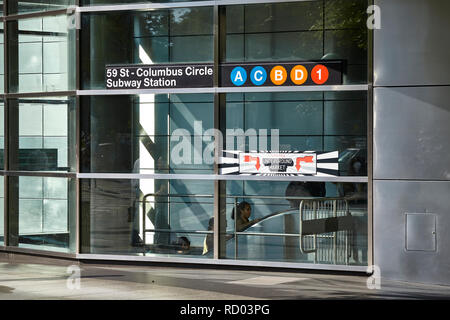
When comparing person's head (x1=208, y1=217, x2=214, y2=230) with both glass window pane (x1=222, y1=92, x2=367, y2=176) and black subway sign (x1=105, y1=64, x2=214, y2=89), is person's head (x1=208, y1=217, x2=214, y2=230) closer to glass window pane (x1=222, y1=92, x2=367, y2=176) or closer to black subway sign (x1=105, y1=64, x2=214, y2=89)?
glass window pane (x1=222, y1=92, x2=367, y2=176)

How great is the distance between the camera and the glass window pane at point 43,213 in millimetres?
13344

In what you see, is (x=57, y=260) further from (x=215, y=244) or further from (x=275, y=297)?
(x=275, y=297)

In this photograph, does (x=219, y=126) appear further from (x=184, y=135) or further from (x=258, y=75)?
(x=258, y=75)

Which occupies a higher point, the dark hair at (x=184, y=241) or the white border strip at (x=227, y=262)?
the dark hair at (x=184, y=241)

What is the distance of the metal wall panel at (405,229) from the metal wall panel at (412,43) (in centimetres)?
139

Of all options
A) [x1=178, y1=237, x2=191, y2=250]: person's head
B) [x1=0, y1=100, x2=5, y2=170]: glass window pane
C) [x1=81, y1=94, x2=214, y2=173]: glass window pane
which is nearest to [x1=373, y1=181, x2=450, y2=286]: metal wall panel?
[x1=81, y1=94, x2=214, y2=173]: glass window pane

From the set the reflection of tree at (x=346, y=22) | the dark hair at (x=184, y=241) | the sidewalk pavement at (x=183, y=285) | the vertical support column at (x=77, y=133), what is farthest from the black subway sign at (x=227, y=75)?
the sidewalk pavement at (x=183, y=285)

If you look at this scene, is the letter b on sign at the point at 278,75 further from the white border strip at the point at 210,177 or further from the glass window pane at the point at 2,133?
the glass window pane at the point at 2,133

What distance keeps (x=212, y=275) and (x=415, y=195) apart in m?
2.98

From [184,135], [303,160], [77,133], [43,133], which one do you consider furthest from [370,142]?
[43,133]

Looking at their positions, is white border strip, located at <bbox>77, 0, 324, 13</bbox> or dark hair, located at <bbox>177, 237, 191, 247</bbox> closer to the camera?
white border strip, located at <bbox>77, 0, 324, 13</bbox>

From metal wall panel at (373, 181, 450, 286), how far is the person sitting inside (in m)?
1.79

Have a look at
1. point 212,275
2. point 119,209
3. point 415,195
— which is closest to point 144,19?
point 119,209

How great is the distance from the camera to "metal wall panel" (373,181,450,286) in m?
11.4
